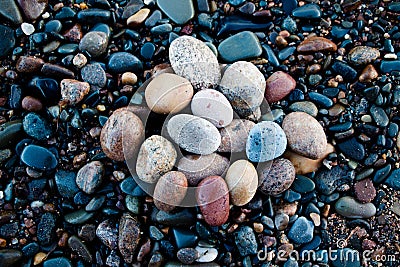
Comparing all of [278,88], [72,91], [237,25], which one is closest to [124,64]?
[72,91]

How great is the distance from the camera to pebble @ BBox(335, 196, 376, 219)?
230 cm

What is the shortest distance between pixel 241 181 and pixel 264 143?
23 cm

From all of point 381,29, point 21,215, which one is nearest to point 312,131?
point 381,29

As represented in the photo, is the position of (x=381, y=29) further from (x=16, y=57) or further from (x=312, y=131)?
(x=16, y=57)

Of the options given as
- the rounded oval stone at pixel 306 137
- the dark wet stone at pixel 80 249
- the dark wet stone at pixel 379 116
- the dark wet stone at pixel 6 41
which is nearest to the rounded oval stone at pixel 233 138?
the rounded oval stone at pixel 306 137

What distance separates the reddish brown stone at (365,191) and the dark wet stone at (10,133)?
5.67 feet

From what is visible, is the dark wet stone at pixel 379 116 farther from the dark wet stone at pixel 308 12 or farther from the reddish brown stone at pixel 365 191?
the dark wet stone at pixel 308 12

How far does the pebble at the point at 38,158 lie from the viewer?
91.0 inches

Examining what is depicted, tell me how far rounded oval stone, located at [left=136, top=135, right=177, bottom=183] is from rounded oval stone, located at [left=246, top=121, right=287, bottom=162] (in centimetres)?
37

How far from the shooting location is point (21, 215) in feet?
7.47

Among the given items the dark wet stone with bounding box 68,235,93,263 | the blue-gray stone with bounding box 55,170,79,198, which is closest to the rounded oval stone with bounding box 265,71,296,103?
the blue-gray stone with bounding box 55,170,79,198

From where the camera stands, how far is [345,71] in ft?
8.16

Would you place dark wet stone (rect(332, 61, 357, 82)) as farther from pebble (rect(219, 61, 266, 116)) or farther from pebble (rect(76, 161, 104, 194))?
pebble (rect(76, 161, 104, 194))

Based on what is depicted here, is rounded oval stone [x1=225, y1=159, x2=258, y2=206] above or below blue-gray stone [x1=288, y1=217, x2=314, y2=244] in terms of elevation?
above
